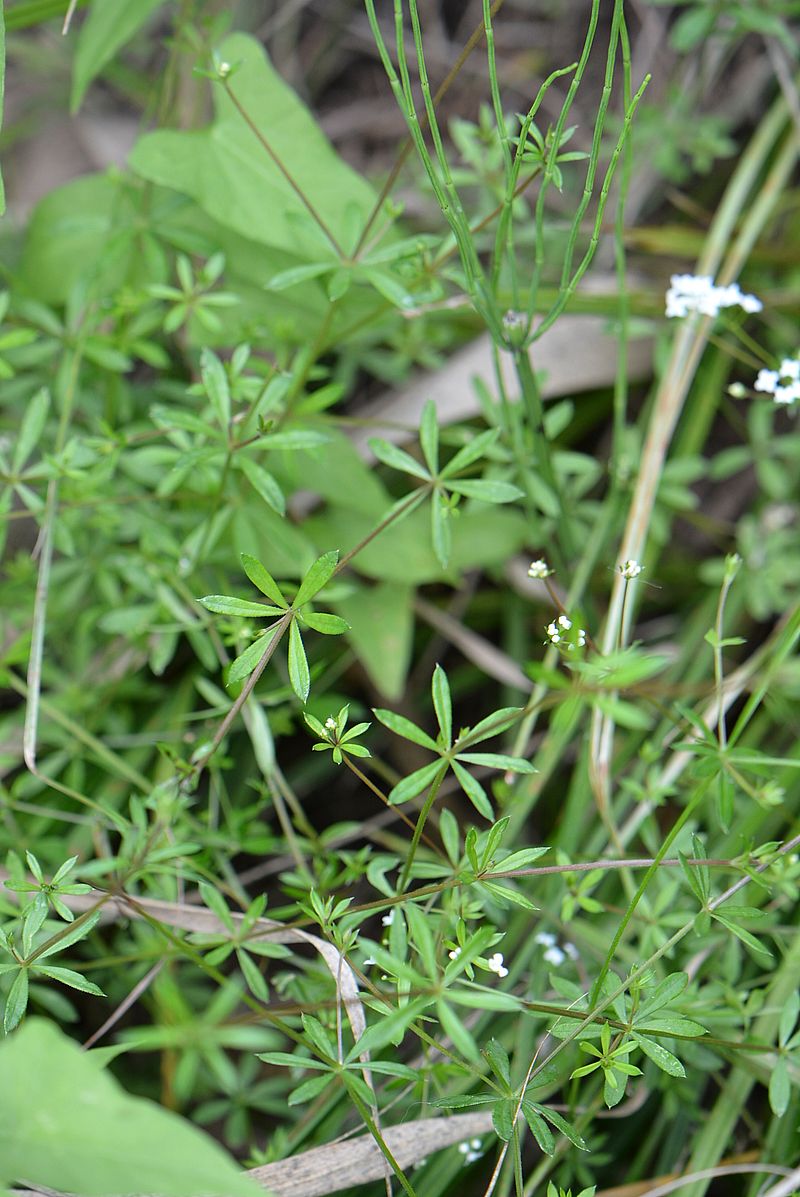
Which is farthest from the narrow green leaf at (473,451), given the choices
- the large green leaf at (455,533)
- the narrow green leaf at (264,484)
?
the large green leaf at (455,533)

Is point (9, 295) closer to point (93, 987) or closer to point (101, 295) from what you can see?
point (101, 295)

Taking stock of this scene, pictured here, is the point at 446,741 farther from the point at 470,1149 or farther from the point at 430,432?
the point at 470,1149

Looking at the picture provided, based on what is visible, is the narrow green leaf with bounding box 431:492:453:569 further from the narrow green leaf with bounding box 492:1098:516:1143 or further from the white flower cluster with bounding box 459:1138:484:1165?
the white flower cluster with bounding box 459:1138:484:1165

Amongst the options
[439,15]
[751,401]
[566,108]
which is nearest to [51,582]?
[566,108]

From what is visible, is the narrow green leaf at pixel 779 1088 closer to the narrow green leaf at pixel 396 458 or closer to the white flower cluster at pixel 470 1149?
the white flower cluster at pixel 470 1149

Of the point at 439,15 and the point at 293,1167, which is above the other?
the point at 439,15
